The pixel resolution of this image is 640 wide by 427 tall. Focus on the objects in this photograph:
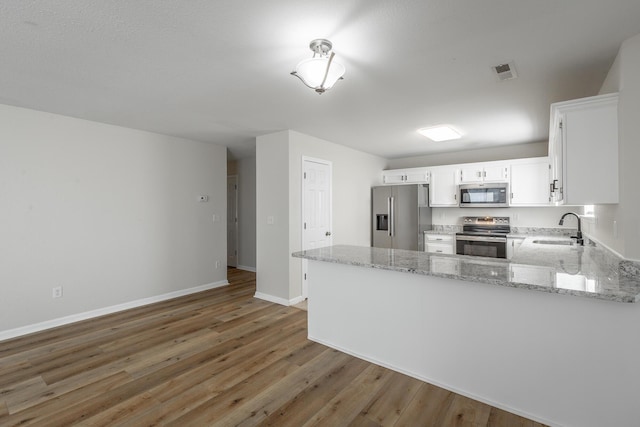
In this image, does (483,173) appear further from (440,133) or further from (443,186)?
(440,133)

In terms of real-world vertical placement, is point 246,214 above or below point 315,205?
below

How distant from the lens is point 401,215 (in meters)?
5.59

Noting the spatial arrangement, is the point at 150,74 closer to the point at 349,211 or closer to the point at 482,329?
the point at 482,329

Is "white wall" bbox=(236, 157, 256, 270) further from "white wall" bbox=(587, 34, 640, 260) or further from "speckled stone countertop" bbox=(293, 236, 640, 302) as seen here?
"white wall" bbox=(587, 34, 640, 260)

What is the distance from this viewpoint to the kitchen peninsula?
1688 millimetres

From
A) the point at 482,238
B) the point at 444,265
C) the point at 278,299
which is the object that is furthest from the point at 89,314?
the point at 482,238

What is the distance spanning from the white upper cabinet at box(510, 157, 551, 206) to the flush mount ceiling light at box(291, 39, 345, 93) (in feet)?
13.2

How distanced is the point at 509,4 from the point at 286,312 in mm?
3550

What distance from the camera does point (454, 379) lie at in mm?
2174

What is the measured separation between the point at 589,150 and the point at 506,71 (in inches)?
33.0

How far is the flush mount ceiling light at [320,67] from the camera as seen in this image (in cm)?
200

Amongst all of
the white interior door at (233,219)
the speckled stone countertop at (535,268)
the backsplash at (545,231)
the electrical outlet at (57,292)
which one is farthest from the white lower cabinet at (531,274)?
the white interior door at (233,219)

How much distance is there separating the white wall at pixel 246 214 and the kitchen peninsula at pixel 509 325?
13.4 ft

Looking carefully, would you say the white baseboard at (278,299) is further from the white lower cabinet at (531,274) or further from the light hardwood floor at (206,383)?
the white lower cabinet at (531,274)
